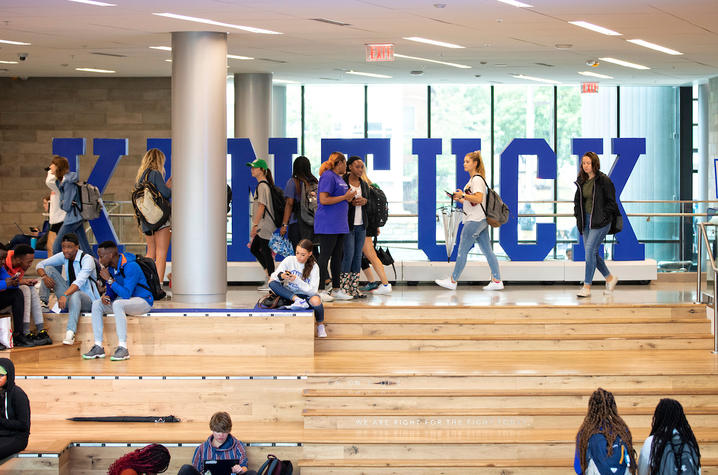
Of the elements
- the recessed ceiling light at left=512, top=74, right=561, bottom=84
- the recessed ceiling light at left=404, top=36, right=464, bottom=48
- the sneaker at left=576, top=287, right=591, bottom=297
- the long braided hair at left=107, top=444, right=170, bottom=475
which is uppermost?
the recessed ceiling light at left=512, top=74, right=561, bottom=84

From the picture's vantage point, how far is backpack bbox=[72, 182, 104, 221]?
11383 millimetres

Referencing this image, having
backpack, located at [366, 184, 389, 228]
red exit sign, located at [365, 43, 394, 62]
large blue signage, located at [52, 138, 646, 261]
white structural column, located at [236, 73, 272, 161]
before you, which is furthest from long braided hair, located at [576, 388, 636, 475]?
Answer: white structural column, located at [236, 73, 272, 161]

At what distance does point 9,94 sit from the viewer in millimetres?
16391

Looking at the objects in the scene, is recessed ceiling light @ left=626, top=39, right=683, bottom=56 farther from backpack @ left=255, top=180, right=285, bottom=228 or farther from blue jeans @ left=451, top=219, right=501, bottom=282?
backpack @ left=255, top=180, right=285, bottom=228

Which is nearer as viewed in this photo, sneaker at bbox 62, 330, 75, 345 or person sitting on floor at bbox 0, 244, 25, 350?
person sitting on floor at bbox 0, 244, 25, 350

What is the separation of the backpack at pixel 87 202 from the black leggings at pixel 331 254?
2.91 m

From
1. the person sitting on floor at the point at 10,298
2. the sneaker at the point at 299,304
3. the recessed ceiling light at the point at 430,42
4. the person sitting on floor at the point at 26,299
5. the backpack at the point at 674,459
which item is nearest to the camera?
the backpack at the point at 674,459

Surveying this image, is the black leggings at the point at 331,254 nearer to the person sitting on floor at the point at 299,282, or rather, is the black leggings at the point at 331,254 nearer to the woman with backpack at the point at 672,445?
the person sitting on floor at the point at 299,282

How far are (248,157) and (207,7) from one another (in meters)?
3.70

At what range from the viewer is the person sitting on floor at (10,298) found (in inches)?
350

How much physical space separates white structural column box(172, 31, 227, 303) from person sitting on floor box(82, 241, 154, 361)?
1141mm

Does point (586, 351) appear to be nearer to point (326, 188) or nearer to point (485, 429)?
point (485, 429)

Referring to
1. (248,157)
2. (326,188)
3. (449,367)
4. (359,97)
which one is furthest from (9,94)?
(449,367)

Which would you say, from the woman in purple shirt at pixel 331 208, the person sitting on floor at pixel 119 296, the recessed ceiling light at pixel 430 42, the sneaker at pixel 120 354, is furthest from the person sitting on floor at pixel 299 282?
the recessed ceiling light at pixel 430 42
